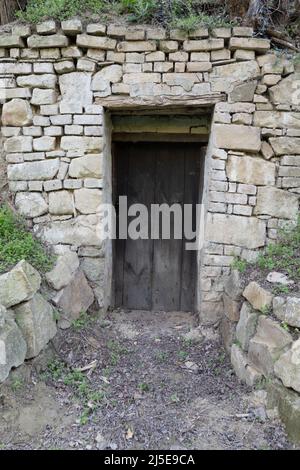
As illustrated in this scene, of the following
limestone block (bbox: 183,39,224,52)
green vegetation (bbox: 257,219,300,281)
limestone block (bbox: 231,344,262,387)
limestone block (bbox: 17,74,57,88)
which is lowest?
limestone block (bbox: 231,344,262,387)

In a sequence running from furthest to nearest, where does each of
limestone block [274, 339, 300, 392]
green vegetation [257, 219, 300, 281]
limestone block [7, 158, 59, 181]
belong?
limestone block [7, 158, 59, 181], green vegetation [257, 219, 300, 281], limestone block [274, 339, 300, 392]

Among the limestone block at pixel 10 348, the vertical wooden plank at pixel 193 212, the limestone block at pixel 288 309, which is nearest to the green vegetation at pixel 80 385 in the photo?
the limestone block at pixel 10 348

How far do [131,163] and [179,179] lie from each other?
53 cm

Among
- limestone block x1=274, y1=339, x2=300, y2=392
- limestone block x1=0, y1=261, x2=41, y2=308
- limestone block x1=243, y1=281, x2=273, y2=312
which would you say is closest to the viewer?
limestone block x1=274, y1=339, x2=300, y2=392

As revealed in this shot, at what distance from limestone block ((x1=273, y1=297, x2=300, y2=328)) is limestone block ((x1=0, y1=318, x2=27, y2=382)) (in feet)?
5.72

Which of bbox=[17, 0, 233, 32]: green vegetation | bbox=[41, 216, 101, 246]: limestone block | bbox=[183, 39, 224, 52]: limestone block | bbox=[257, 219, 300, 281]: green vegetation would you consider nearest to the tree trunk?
bbox=[17, 0, 233, 32]: green vegetation

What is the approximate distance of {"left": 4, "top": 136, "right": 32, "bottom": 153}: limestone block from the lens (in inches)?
132

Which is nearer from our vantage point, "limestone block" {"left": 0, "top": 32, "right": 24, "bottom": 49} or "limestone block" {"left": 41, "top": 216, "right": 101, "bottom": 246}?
"limestone block" {"left": 0, "top": 32, "right": 24, "bottom": 49}

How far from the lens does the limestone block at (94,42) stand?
3176 mm

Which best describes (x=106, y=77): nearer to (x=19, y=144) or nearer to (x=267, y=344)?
(x=19, y=144)

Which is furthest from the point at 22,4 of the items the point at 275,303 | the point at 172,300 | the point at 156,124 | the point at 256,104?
the point at 275,303

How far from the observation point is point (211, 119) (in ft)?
11.4

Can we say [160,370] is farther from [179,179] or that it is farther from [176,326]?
[179,179]

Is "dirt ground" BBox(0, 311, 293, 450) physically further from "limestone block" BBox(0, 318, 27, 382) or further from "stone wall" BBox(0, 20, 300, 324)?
"stone wall" BBox(0, 20, 300, 324)
